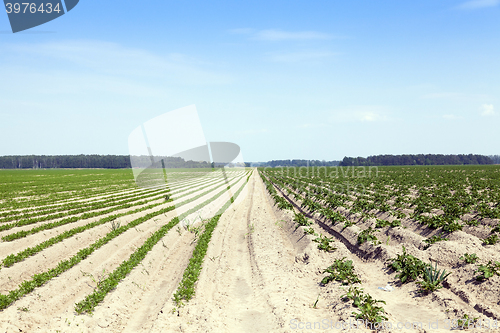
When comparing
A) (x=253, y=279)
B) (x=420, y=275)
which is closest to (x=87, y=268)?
(x=253, y=279)

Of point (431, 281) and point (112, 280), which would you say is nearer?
point (431, 281)

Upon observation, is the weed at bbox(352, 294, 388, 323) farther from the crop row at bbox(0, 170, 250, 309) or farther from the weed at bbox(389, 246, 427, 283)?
the crop row at bbox(0, 170, 250, 309)

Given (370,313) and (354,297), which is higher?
(370,313)

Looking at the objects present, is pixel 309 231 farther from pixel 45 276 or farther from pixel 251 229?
pixel 45 276

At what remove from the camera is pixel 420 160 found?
16712 centimetres

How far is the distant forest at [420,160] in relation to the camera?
162m

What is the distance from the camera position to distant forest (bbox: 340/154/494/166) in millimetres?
161625

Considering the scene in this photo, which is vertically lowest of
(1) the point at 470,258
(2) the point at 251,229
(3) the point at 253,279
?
(3) the point at 253,279

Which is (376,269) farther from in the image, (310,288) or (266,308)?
(266,308)

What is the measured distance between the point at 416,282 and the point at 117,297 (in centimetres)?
701

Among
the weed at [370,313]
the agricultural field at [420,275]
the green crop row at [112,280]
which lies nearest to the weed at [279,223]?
the agricultural field at [420,275]

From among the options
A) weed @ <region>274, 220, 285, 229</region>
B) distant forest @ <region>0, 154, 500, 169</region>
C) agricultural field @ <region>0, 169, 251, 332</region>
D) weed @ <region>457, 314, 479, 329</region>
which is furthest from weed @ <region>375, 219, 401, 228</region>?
distant forest @ <region>0, 154, 500, 169</region>

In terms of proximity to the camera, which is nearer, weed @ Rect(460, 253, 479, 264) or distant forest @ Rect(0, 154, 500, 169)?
weed @ Rect(460, 253, 479, 264)

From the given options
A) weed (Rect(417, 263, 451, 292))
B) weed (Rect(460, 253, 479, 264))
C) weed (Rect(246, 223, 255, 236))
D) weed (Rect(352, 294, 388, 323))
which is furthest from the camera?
weed (Rect(246, 223, 255, 236))
